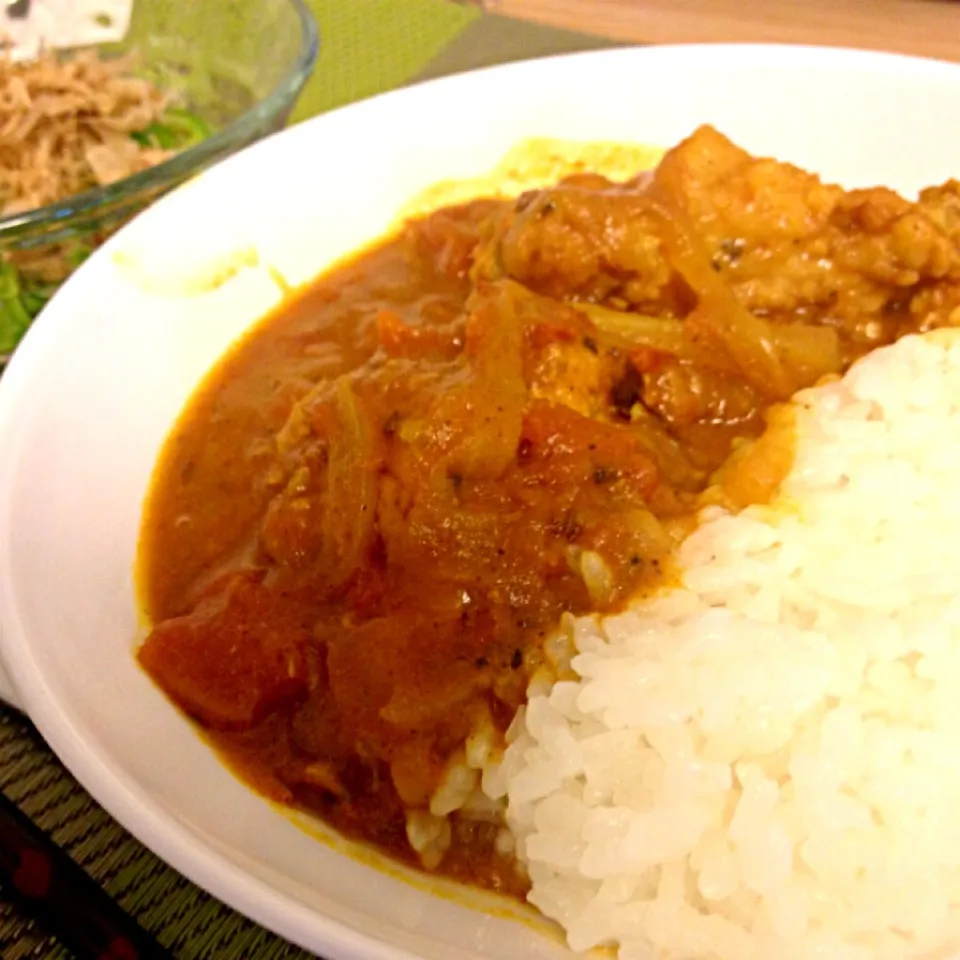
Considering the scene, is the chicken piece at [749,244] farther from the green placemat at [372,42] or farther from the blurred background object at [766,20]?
the blurred background object at [766,20]

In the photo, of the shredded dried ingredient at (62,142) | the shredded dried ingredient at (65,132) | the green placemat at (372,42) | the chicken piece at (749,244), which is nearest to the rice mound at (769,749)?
the chicken piece at (749,244)

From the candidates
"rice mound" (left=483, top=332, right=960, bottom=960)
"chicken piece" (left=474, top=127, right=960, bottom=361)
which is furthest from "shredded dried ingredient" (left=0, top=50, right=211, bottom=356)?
"rice mound" (left=483, top=332, right=960, bottom=960)

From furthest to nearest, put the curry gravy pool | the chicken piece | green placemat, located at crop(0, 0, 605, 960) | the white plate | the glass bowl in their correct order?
the glass bowl
the chicken piece
the curry gravy pool
green placemat, located at crop(0, 0, 605, 960)
the white plate

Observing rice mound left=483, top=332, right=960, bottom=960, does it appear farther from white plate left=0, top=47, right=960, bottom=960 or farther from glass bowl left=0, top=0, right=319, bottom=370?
glass bowl left=0, top=0, right=319, bottom=370

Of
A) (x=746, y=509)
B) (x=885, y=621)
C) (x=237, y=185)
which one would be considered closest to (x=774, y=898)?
(x=885, y=621)

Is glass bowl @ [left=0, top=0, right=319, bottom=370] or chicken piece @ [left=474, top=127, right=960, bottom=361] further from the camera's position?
glass bowl @ [left=0, top=0, right=319, bottom=370]

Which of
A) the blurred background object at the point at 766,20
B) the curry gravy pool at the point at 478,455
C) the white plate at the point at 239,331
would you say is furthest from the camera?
the blurred background object at the point at 766,20
